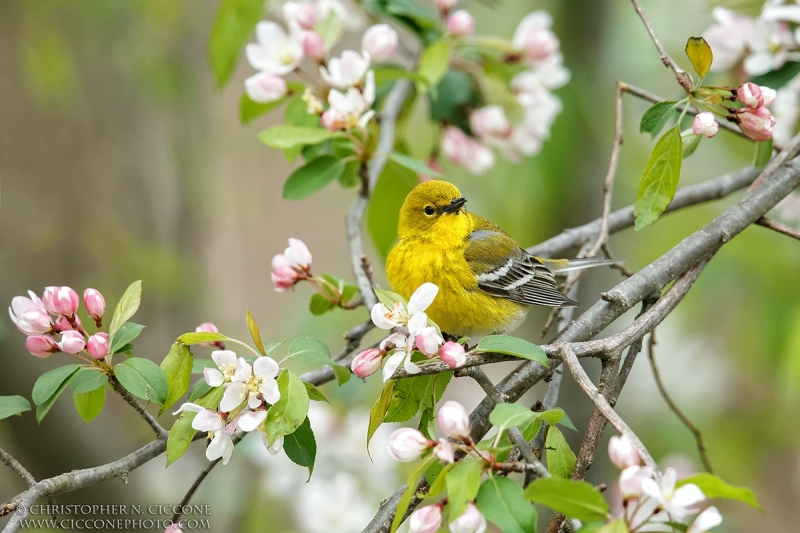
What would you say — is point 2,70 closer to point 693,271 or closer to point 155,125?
point 155,125

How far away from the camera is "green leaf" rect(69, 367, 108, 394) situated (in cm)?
182

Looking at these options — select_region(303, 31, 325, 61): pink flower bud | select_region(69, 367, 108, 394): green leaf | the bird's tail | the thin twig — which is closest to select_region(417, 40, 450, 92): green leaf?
select_region(303, 31, 325, 61): pink flower bud

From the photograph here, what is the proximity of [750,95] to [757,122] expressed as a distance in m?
0.10

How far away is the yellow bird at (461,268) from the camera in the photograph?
3.08 m

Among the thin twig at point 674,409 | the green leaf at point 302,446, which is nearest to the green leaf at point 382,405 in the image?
the green leaf at point 302,446

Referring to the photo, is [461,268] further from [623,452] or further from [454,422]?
[623,452]

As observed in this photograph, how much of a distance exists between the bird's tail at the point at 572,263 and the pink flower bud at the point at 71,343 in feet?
6.18

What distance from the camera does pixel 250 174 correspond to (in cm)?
761

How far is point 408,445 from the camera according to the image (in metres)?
1.47

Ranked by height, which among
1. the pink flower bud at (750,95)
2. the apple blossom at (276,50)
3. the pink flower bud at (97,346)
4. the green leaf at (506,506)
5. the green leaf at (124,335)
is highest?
the pink flower bud at (750,95)

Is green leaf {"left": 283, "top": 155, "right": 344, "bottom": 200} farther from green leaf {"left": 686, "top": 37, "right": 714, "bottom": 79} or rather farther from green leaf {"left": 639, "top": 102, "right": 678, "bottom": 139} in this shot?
green leaf {"left": 686, "top": 37, "right": 714, "bottom": 79}

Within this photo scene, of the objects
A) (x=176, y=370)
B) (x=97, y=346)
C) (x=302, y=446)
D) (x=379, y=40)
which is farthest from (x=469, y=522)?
(x=379, y=40)

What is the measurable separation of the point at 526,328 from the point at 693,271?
3.18m

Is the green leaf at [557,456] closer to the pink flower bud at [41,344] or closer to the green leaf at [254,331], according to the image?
the green leaf at [254,331]
